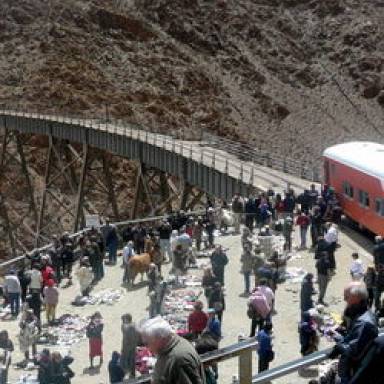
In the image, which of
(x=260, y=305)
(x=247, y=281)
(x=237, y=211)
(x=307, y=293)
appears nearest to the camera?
(x=260, y=305)

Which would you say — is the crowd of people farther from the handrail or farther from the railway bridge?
the railway bridge

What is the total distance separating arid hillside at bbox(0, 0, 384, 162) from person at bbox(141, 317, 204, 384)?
51232mm

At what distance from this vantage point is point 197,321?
1201 centimetres

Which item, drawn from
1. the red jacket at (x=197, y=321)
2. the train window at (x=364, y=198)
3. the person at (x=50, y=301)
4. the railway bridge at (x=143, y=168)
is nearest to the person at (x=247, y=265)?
A: the person at (x=50, y=301)

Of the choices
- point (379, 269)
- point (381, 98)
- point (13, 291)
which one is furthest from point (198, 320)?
point (381, 98)

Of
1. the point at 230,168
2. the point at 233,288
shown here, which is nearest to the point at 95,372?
the point at 233,288

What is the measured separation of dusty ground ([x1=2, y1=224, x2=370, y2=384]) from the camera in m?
13.8

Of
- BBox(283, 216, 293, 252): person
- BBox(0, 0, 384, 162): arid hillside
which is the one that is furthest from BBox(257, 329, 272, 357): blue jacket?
BBox(0, 0, 384, 162): arid hillside

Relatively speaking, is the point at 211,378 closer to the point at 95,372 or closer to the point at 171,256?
the point at 95,372

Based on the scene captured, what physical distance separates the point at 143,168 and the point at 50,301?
23.1 meters

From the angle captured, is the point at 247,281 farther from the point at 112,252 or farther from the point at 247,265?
the point at 112,252

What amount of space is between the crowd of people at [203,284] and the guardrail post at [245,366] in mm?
252

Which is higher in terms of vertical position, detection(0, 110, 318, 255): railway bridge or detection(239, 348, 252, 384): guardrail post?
detection(239, 348, 252, 384): guardrail post

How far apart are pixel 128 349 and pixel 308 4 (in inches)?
2793
